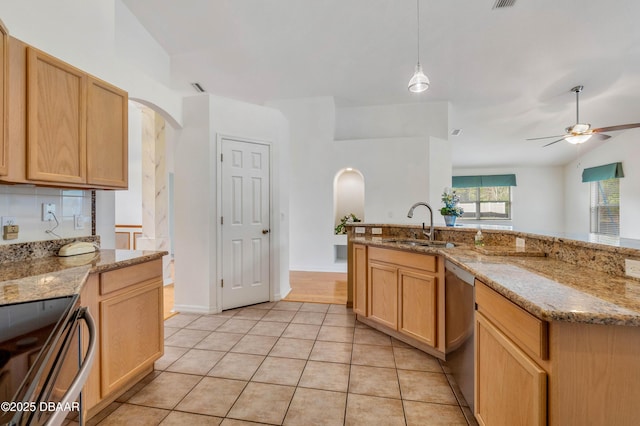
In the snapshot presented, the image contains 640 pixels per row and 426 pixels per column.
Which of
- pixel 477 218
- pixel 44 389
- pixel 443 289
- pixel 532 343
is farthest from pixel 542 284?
pixel 477 218

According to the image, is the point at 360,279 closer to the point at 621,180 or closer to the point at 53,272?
the point at 53,272

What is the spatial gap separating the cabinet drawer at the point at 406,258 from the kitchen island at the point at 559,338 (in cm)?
53

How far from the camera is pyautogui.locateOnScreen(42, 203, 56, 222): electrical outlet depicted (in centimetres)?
192

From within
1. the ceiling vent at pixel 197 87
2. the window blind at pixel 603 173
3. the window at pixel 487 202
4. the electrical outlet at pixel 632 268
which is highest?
the ceiling vent at pixel 197 87

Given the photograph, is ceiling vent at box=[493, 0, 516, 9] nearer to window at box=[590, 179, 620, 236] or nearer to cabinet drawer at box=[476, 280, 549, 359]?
cabinet drawer at box=[476, 280, 549, 359]

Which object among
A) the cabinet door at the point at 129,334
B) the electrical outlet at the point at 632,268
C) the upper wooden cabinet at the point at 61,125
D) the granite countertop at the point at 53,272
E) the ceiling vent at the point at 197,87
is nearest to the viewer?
the granite countertop at the point at 53,272

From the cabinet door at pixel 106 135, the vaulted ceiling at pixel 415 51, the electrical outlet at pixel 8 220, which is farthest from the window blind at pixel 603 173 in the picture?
the electrical outlet at pixel 8 220

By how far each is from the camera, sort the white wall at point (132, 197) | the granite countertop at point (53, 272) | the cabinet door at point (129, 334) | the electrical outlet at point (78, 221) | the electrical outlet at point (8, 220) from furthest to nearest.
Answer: the white wall at point (132, 197) < the electrical outlet at point (78, 221) < the electrical outlet at point (8, 220) < the cabinet door at point (129, 334) < the granite countertop at point (53, 272)

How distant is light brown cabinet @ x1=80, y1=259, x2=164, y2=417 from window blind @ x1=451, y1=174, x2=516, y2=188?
8883mm

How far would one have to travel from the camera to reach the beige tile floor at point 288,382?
161 cm

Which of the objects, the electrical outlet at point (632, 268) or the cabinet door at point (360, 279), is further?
the cabinet door at point (360, 279)

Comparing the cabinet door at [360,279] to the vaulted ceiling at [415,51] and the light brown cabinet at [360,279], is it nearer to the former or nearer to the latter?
the light brown cabinet at [360,279]

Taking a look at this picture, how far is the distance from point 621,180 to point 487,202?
304cm

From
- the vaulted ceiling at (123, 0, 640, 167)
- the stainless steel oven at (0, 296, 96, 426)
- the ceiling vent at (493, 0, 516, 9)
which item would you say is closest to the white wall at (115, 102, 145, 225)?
the vaulted ceiling at (123, 0, 640, 167)
